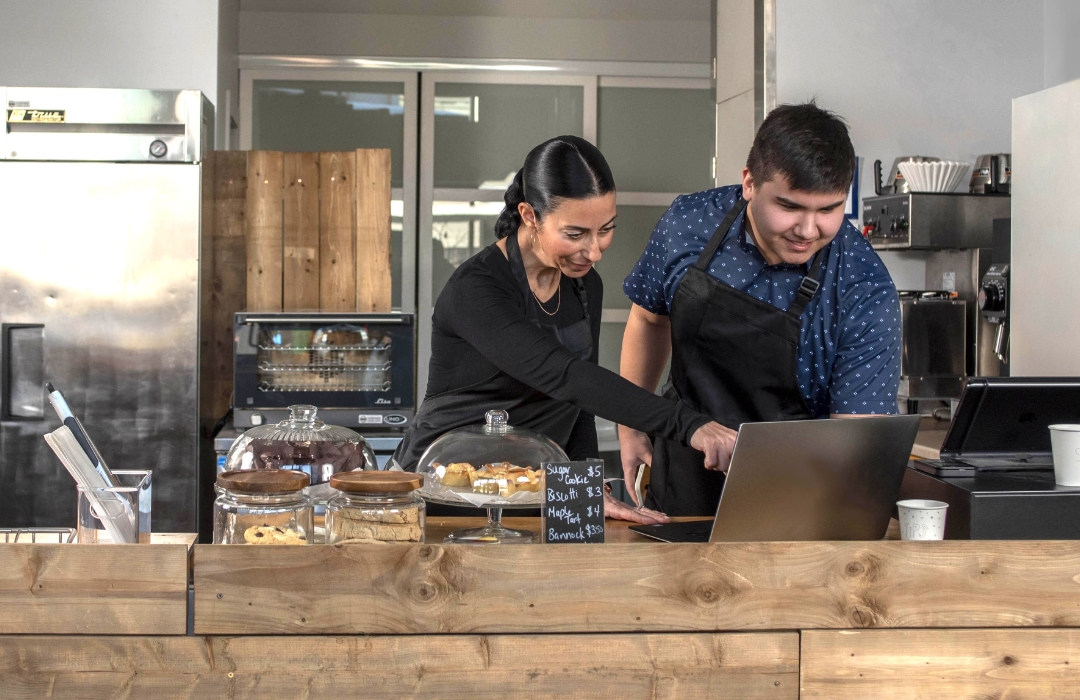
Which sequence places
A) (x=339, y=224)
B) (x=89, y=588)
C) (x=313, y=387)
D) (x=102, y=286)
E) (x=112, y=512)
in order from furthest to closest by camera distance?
(x=339, y=224), (x=313, y=387), (x=102, y=286), (x=112, y=512), (x=89, y=588)

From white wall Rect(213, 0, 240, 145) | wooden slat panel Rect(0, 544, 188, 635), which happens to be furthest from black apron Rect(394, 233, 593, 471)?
white wall Rect(213, 0, 240, 145)

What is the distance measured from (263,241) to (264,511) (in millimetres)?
2770

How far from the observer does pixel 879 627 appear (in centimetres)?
142

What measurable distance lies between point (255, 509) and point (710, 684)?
0.67 metres

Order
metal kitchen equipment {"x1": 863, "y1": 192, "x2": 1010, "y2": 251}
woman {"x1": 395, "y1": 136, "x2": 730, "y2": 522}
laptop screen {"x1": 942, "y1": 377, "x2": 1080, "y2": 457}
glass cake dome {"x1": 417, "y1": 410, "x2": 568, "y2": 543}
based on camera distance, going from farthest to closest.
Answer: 1. metal kitchen equipment {"x1": 863, "y1": 192, "x2": 1010, "y2": 251}
2. woman {"x1": 395, "y1": 136, "x2": 730, "y2": 522}
3. laptop screen {"x1": 942, "y1": 377, "x2": 1080, "y2": 457}
4. glass cake dome {"x1": 417, "y1": 410, "x2": 568, "y2": 543}

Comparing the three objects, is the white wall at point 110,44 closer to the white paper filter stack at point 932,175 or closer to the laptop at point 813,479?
the white paper filter stack at point 932,175

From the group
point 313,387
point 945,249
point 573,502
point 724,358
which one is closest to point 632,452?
point 724,358

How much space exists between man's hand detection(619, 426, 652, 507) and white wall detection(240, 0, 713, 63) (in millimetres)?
3955

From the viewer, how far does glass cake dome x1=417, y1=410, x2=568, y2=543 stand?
1577mm

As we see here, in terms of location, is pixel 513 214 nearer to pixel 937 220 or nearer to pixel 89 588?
pixel 89 588

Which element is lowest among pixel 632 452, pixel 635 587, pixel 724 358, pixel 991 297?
pixel 635 587

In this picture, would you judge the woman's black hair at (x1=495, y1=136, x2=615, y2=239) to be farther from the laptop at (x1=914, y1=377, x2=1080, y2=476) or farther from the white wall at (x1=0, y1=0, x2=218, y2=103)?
the white wall at (x1=0, y1=0, x2=218, y2=103)

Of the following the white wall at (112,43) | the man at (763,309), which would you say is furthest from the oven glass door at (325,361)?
the man at (763,309)

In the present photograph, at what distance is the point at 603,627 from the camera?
1.38 meters
